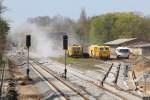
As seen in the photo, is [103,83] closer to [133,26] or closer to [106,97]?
[106,97]

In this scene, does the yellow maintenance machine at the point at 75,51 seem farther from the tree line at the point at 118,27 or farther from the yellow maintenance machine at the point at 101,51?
the tree line at the point at 118,27

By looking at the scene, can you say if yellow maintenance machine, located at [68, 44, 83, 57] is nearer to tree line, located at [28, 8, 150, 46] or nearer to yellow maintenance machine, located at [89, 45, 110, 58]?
yellow maintenance machine, located at [89, 45, 110, 58]

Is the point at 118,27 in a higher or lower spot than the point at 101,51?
higher

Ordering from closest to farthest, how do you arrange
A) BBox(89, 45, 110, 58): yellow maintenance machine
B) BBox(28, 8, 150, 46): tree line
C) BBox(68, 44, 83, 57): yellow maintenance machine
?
BBox(89, 45, 110, 58): yellow maintenance machine → BBox(68, 44, 83, 57): yellow maintenance machine → BBox(28, 8, 150, 46): tree line

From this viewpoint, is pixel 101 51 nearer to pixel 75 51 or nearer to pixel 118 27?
pixel 75 51

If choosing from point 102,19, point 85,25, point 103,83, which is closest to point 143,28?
point 102,19

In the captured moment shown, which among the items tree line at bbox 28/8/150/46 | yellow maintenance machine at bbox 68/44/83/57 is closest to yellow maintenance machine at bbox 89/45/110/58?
yellow maintenance machine at bbox 68/44/83/57

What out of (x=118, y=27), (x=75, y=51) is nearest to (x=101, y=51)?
(x=75, y=51)

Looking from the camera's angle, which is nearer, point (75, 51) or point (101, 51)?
point (101, 51)

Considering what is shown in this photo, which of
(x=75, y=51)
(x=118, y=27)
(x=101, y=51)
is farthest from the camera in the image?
(x=118, y=27)

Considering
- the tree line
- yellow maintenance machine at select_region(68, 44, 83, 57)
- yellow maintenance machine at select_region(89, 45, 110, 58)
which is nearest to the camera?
yellow maintenance machine at select_region(89, 45, 110, 58)

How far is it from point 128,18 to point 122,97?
12870cm

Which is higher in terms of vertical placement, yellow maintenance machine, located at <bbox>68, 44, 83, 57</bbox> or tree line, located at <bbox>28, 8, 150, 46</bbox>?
tree line, located at <bbox>28, 8, 150, 46</bbox>

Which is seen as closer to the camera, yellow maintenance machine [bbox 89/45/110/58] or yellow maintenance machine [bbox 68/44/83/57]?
yellow maintenance machine [bbox 89/45/110/58]
